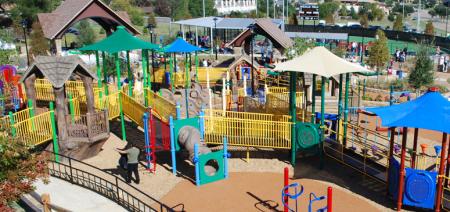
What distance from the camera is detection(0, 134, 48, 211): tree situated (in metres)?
9.01

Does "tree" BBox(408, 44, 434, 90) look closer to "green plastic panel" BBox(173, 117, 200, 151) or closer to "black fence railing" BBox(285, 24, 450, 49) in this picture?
"green plastic panel" BBox(173, 117, 200, 151)

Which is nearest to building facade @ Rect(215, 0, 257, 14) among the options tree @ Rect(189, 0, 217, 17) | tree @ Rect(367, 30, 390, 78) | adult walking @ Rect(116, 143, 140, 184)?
tree @ Rect(189, 0, 217, 17)

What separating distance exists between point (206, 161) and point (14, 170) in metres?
5.94

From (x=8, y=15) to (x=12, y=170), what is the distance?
274ft

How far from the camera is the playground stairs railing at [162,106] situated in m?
16.6

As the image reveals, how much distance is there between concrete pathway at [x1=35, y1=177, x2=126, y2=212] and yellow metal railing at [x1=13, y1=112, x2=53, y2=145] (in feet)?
8.47

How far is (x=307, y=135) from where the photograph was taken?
14.7 m

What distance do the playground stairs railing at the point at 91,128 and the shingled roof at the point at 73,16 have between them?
726 centimetres

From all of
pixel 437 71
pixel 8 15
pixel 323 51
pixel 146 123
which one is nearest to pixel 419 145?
pixel 323 51

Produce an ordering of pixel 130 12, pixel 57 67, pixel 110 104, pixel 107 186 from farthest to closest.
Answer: pixel 130 12
pixel 110 104
pixel 57 67
pixel 107 186

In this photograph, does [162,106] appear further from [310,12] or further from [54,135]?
[310,12]

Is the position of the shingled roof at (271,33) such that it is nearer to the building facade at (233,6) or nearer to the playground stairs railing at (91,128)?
the playground stairs railing at (91,128)

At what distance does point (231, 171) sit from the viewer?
1520cm

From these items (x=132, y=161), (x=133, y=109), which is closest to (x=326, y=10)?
(x=133, y=109)
